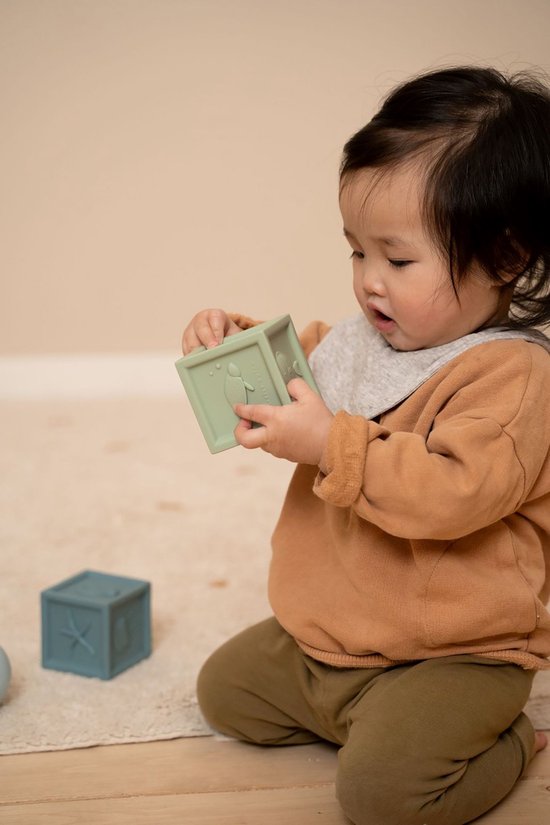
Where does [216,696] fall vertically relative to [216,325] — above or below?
below

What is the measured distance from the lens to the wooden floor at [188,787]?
82 centimetres

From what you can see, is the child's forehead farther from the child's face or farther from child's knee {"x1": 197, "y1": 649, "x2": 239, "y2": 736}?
child's knee {"x1": 197, "y1": 649, "x2": 239, "y2": 736}

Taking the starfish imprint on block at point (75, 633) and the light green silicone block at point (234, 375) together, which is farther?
the starfish imprint on block at point (75, 633)

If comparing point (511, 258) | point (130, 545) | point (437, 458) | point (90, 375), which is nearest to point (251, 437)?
point (437, 458)

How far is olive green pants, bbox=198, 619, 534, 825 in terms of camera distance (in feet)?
2.58

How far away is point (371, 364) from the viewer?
898 mm

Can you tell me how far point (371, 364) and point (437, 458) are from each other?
0.17 m

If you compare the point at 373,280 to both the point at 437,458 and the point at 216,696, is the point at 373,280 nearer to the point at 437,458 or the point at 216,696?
the point at 437,458

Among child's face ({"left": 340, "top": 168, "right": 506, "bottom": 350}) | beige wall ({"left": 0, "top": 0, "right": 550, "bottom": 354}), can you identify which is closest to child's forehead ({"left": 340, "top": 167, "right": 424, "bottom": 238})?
child's face ({"left": 340, "top": 168, "right": 506, "bottom": 350})

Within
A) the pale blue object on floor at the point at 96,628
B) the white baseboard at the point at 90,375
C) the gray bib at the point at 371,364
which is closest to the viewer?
the gray bib at the point at 371,364

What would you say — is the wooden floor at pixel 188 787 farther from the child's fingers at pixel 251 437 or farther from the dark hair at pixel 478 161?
the dark hair at pixel 478 161

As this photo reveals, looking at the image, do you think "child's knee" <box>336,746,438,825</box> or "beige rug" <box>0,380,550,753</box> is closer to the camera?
"child's knee" <box>336,746,438,825</box>

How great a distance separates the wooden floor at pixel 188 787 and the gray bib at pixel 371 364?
13.2 inches

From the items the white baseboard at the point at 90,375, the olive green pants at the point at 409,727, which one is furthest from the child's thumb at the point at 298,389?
the white baseboard at the point at 90,375
